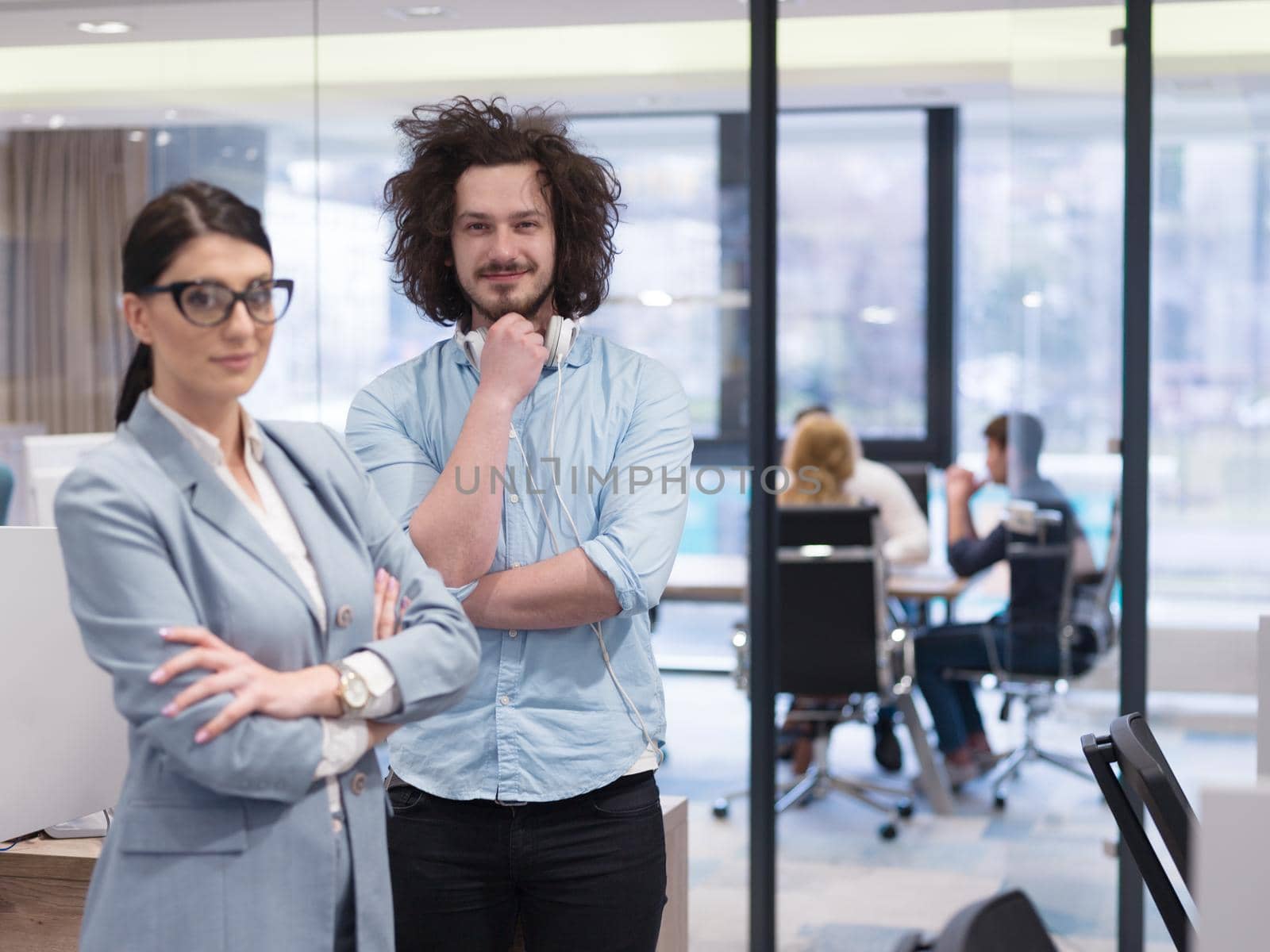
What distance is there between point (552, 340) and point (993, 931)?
43.5 inches

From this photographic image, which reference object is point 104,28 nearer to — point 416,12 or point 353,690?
point 416,12

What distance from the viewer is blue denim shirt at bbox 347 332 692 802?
1.85 m

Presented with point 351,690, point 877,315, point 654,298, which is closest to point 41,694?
point 351,690

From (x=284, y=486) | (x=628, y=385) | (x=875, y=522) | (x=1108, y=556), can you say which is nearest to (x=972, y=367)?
(x=875, y=522)

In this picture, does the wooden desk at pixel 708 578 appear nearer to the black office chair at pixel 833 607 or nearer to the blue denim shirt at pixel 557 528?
the black office chair at pixel 833 607

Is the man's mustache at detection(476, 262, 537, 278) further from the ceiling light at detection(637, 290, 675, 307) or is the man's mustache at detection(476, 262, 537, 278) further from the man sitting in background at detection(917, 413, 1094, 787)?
the man sitting in background at detection(917, 413, 1094, 787)

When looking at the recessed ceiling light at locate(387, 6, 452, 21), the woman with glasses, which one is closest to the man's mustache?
the woman with glasses

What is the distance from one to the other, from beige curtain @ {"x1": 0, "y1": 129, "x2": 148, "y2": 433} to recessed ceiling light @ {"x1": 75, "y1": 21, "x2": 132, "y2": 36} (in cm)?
28

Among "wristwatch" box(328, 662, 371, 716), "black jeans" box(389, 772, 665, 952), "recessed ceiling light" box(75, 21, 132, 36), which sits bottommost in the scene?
"black jeans" box(389, 772, 665, 952)

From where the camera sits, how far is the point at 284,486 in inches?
59.0

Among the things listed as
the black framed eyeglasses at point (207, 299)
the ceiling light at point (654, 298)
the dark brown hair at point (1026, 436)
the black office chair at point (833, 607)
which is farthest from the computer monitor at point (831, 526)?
the black framed eyeglasses at point (207, 299)

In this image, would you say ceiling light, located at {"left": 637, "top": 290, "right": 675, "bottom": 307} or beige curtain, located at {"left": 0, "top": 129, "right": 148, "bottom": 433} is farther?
beige curtain, located at {"left": 0, "top": 129, "right": 148, "bottom": 433}

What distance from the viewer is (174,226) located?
1388mm

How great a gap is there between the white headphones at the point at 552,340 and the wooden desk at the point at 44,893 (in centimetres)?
99
